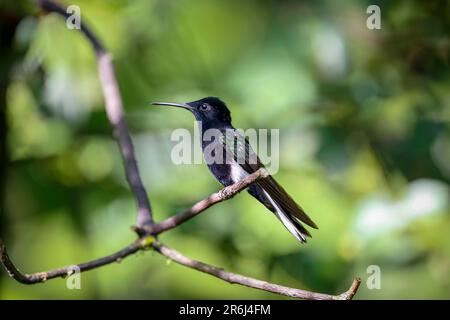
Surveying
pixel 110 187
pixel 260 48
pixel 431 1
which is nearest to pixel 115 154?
pixel 110 187

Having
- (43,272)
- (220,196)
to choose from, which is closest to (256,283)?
(220,196)

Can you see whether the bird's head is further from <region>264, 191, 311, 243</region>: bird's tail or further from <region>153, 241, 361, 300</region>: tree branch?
<region>153, 241, 361, 300</region>: tree branch

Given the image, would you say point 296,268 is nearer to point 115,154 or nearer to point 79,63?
point 115,154

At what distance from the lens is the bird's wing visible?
3.23 metres

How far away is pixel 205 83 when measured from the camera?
16.9 feet

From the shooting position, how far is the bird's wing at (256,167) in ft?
10.6

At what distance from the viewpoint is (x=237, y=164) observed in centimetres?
397

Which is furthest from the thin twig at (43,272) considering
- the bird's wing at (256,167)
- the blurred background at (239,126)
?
the blurred background at (239,126)

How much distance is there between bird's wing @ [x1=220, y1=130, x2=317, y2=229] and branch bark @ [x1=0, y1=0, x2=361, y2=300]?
0.36 m

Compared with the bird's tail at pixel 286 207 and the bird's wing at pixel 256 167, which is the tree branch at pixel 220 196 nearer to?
the bird's wing at pixel 256 167

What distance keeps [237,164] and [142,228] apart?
0.93 m

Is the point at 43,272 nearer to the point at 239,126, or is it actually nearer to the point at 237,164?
the point at 237,164

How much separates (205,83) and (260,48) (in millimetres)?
472
